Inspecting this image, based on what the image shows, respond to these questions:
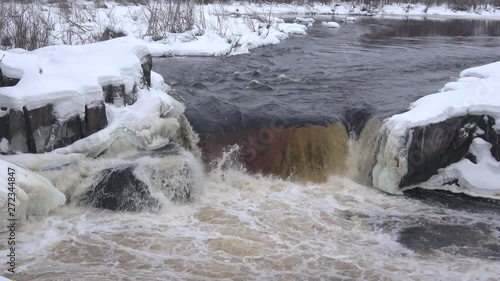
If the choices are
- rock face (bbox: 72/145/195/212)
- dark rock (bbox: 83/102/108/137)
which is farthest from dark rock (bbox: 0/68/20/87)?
rock face (bbox: 72/145/195/212)

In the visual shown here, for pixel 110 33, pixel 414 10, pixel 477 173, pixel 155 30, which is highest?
pixel 414 10

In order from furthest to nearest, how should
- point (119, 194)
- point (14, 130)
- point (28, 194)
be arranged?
point (119, 194) < point (14, 130) < point (28, 194)

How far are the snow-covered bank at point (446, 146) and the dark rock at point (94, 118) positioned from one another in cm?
350

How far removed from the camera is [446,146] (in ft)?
20.9

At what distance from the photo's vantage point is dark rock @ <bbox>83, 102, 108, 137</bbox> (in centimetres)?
571

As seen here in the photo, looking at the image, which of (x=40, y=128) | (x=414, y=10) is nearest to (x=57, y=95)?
(x=40, y=128)

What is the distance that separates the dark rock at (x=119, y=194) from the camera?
5.50 metres

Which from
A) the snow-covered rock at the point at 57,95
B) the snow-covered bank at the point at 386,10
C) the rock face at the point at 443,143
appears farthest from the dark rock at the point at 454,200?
the snow-covered bank at the point at 386,10

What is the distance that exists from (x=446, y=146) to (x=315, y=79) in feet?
12.8

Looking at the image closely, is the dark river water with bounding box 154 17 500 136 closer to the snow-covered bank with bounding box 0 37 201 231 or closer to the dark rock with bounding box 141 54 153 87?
the dark rock with bounding box 141 54 153 87

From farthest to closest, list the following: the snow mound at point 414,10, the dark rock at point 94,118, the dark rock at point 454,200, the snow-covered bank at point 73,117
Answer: the snow mound at point 414,10 < the dark rock at point 454,200 < the dark rock at point 94,118 < the snow-covered bank at point 73,117

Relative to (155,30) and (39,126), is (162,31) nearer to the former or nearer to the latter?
(155,30)

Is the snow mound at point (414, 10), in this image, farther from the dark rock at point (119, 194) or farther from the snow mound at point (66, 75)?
the dark rock at point (119, 194)

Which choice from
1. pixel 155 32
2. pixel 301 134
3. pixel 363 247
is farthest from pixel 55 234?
pixel 155 32
